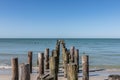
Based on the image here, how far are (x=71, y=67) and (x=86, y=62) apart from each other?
5268 millimetres

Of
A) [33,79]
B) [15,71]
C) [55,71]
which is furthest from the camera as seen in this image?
[33,79]

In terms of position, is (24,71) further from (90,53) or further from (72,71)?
(90,53)

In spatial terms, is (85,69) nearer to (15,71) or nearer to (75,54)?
(15,71)

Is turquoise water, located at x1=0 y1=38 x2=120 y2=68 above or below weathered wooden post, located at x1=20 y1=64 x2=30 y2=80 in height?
below

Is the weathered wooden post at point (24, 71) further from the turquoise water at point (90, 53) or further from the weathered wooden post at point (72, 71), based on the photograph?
the turquoise water at point (90, 53)

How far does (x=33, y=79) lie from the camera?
582 inches

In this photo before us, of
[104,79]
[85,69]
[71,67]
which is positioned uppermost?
[71,67]

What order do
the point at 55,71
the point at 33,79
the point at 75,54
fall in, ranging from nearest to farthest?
the point at 55,71
the point at 33,79
the point at 75,54

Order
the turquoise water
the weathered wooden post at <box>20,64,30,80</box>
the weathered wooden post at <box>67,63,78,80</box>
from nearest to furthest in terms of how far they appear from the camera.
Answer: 1. the weathered wooden post at <box>67,63,78,80</box>
2. the weathered wooden post at <box>20,64,30,80</box>
3. the turquoise water

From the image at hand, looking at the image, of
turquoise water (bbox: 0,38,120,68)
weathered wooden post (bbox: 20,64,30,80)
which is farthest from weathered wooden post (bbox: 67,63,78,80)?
turquoise water (bbox: 0,38,120,68)

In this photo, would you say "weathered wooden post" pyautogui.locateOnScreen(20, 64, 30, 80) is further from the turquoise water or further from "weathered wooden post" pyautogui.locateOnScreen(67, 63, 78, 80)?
the turquoise water

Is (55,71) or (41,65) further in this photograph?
(41,65)

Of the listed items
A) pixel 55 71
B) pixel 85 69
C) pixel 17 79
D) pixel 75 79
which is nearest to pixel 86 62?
pixel 85 69

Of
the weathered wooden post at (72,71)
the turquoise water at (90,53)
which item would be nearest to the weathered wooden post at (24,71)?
the weathered wooden post at (72,71)
